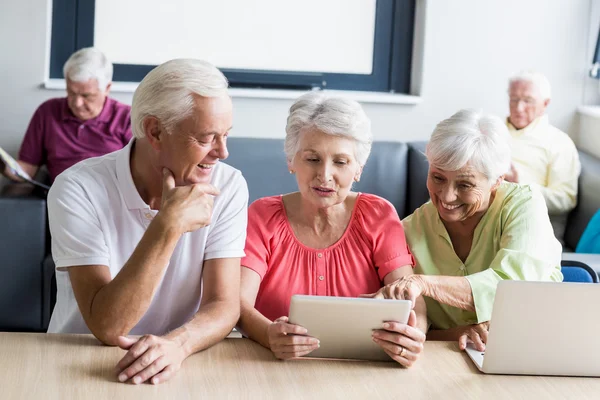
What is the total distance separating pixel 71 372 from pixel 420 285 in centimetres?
82

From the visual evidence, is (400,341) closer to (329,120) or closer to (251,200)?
(329,120)

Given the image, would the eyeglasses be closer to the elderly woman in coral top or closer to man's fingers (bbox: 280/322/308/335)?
the elderly woman in coral top

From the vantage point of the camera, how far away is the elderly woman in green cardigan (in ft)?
6.90

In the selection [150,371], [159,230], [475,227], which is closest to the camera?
[150,371]

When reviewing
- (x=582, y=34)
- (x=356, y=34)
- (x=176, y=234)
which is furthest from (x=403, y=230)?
(x=582, y=34)

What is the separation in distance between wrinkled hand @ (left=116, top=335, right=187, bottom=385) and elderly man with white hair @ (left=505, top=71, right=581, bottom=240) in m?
2.67

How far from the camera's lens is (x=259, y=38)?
4543 mm

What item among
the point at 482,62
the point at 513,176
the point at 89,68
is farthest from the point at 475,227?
the point at 482,62

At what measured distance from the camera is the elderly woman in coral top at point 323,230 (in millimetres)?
2215

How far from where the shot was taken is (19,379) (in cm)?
162

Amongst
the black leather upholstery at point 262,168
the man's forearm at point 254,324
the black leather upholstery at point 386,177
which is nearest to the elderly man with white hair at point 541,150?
the black leather upholstery at point 386,177

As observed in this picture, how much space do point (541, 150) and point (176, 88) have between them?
2.72m

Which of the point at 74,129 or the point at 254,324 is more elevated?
the point at 74,129

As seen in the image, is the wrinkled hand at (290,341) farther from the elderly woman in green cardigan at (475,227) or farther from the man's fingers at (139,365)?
the elderly woman in green cardigan at (475,227)
